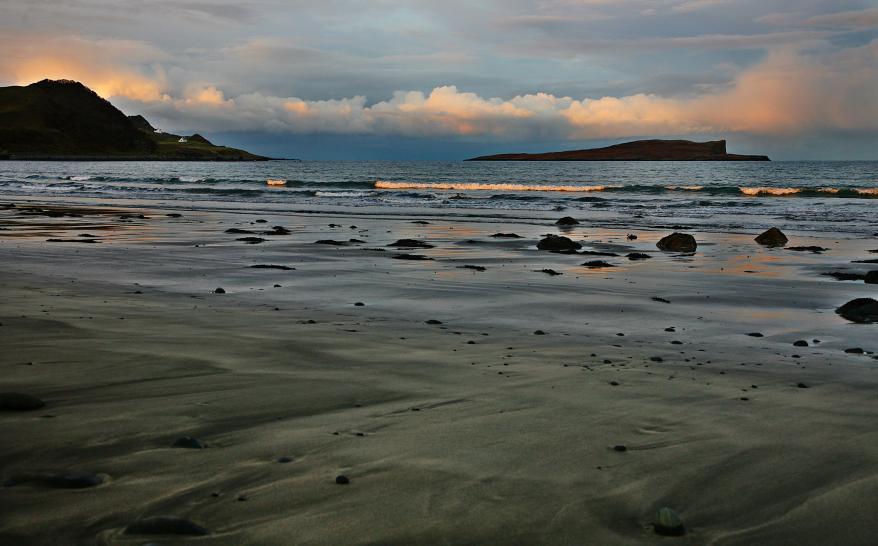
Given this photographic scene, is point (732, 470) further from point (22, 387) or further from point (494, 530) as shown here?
point (22, 387)

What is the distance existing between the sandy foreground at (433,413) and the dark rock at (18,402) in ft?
0.23

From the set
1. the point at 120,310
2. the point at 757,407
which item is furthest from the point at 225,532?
the point at 120,310

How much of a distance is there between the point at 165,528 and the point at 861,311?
7.97 metres

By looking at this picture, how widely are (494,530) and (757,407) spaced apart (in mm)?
2602

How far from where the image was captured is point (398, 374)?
5.50m

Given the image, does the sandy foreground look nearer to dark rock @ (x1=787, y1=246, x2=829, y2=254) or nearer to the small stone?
the small stone

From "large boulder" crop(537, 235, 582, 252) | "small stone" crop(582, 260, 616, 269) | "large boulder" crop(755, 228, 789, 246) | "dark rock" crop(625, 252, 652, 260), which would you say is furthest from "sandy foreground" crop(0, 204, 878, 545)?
"large boulder" crop(755, 228, 789, 246)

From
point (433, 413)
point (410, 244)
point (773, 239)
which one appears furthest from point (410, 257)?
point (433, 413)

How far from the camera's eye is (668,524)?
303 cm

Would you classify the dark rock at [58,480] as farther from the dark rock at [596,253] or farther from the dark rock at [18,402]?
the dark rock at [596,253]

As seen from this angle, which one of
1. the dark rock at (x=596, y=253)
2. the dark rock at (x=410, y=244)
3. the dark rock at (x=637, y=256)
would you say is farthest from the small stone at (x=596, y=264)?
the dark rock at (x=410, y=244)

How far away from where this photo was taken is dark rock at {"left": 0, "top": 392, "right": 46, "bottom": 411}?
418 centimetres

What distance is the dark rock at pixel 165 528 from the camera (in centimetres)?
282

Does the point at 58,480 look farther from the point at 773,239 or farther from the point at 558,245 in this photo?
the point at 773,239
